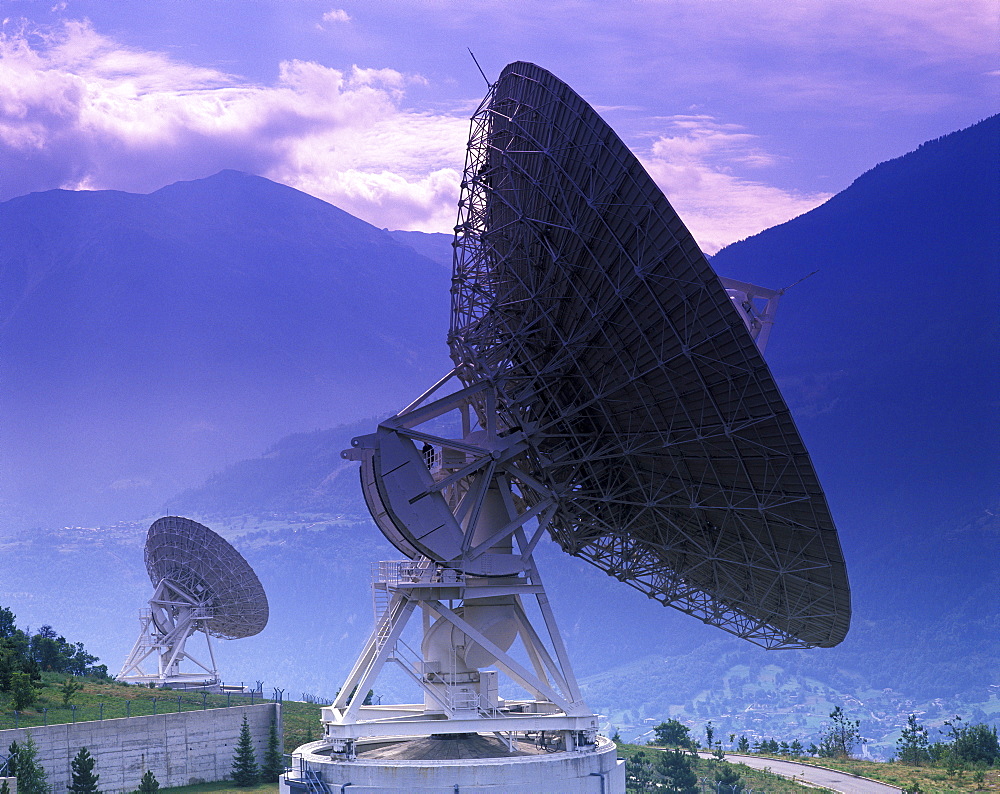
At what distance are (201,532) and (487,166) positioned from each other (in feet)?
116

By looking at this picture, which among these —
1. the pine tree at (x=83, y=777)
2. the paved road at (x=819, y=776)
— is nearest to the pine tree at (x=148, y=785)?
the pine tree at (x=83, y=777)

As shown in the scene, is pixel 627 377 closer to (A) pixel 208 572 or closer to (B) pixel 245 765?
(B) pixel 245 765

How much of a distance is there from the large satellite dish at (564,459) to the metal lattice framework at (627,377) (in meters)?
0.07

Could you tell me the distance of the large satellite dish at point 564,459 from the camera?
103 ft

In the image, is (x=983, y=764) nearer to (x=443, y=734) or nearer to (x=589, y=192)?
(x=443, y=734)

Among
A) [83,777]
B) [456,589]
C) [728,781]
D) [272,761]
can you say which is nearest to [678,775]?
[728,781]

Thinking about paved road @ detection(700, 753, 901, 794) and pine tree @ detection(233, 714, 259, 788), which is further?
paved road @ detection(700, 753, 901, 794)

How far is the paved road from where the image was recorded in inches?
2574

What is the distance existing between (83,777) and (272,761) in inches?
435

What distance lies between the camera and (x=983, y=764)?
78.6m

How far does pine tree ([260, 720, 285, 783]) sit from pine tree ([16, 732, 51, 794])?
33.5 feet

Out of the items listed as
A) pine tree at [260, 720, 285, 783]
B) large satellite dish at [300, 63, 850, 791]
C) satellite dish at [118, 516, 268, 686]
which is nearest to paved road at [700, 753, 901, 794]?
pine tree at [260, 720, 285, 783]

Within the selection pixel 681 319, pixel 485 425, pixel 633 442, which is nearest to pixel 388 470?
pixel 485 425

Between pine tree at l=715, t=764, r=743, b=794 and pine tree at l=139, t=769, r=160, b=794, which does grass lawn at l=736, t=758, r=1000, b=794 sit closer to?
pine tree at l=715, t=764, r=743, b=794
